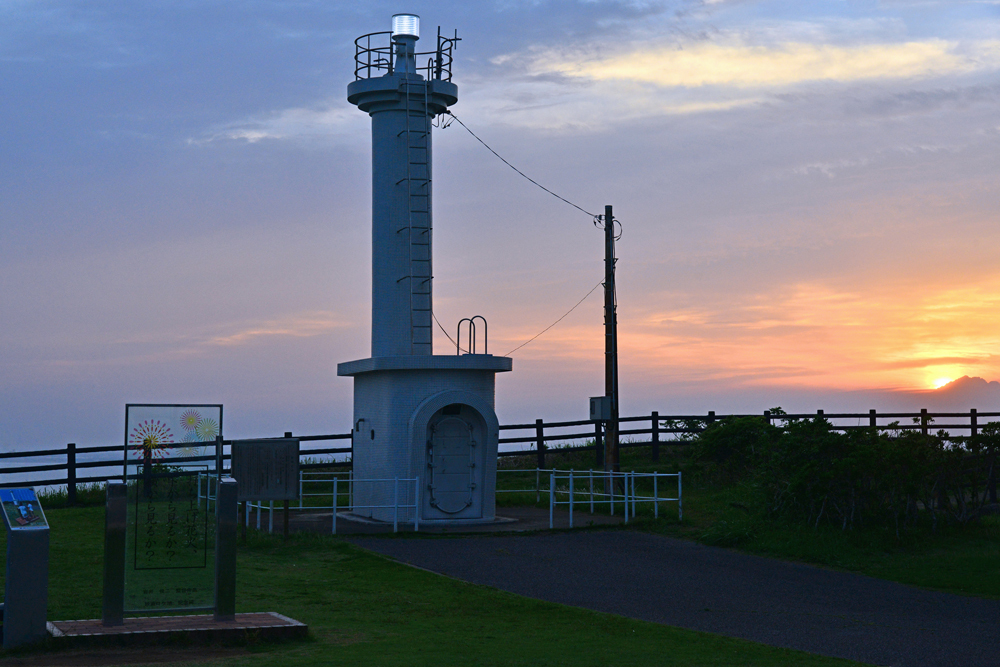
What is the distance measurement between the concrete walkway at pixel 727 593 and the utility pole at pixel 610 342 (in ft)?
18.5

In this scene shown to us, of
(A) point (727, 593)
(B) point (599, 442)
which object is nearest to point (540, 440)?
(B) point (599, 442)

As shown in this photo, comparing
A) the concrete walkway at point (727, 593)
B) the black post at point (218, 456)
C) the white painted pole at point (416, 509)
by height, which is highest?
the black post at point (218, 456)

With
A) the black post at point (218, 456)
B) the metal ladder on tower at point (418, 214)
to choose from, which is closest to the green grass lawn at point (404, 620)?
the black post at point (218, 456)

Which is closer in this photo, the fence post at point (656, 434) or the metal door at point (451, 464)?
the metal door at point (451, 464)

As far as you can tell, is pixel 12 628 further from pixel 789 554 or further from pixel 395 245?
pixel 395 245

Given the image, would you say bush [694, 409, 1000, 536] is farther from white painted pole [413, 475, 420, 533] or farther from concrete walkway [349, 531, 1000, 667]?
white painted pole [413, 475, 420, 533]

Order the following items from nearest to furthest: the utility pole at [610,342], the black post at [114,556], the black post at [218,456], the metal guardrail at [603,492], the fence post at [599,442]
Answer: the black post at [114,556] → the black post at [218,456] → the metal guardrail at [603,492] → the utility pole at [610,342] → the fence post at [599,442]

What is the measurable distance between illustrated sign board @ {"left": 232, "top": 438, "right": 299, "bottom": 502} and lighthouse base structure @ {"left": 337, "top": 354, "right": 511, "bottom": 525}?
12.4ft

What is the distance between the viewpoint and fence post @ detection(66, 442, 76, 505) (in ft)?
72.0

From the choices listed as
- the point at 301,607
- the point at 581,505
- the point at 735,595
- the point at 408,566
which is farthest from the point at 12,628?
the point at 581,505

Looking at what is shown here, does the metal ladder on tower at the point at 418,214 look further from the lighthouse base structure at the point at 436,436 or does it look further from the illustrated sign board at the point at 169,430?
the illustrated sign board at the point at 169,430

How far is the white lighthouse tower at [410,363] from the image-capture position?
64.9 feet

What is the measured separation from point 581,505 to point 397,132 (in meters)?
8.57

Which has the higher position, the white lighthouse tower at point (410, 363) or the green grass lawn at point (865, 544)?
the white lighthouse tower at point (410, 363)
